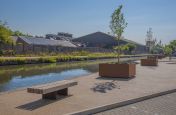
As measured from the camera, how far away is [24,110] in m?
6.45

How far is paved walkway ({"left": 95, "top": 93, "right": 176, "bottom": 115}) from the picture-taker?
268 inches

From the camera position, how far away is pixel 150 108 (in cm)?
731

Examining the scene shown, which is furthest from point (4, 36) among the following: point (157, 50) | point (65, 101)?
point (157, 50)

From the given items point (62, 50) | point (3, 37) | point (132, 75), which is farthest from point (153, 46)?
point (132, 75)

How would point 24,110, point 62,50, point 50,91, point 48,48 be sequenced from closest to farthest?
point 24,110, point 50,91, point 48,48, point 62,50

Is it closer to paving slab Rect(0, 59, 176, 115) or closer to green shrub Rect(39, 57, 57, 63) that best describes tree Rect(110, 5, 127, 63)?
Result: paving slab Rect(0, 59, 176, 115)

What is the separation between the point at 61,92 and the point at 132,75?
21.6 feet

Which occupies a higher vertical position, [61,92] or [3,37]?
[3,37]

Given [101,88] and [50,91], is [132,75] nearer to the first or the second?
[101,88]

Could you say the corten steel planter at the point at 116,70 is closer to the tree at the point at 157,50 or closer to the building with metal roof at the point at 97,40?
the building with metal roof at the point at 97,40

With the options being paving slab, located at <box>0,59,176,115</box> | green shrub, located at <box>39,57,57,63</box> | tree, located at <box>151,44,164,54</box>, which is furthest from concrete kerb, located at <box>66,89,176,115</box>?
tree, located at <box>151,44,164,54</box>

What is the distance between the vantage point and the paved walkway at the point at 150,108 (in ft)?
22.3

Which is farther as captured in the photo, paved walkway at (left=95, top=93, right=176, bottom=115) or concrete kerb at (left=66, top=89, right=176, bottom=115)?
paved walkway at (left=95, top=93, right=176, bottom=115)

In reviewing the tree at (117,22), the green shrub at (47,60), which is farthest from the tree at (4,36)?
the tree at (117,22)
